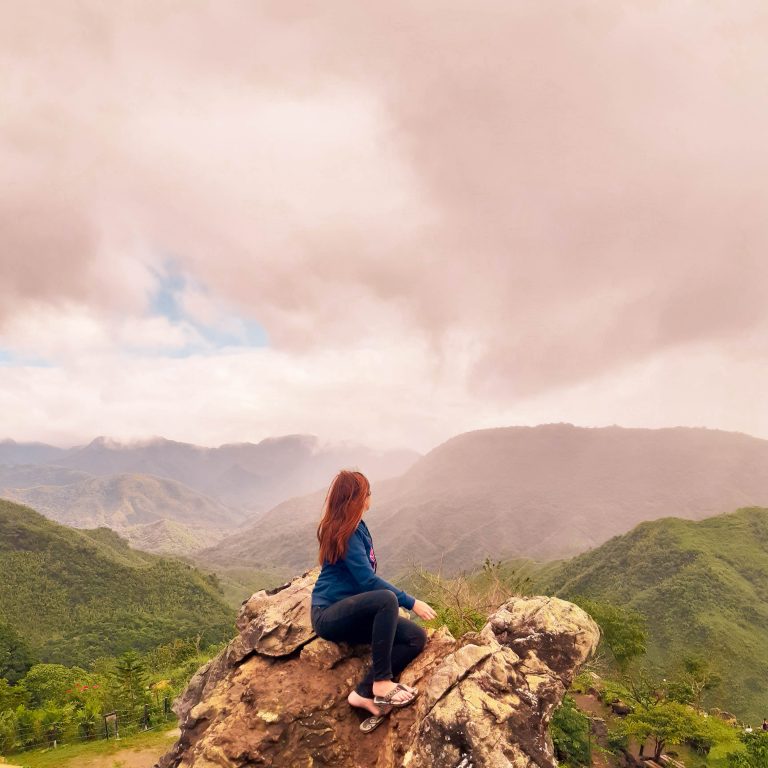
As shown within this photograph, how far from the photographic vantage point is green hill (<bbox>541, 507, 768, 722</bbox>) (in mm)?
60531

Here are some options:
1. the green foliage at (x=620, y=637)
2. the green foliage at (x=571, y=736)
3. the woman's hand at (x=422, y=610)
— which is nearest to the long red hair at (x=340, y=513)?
the woman's hand at (x=422, y=610)

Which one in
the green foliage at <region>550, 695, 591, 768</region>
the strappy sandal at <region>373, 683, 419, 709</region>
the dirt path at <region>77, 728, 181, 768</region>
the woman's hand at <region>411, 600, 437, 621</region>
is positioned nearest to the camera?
the strappy sandal at <region>373, 683, 419, 709</region>

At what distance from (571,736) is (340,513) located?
90.8ft

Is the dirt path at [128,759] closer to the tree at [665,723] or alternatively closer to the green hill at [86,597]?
the tree at [665,723]

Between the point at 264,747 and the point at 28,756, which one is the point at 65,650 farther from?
the point at 264,747

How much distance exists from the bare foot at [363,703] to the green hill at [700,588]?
211 ft

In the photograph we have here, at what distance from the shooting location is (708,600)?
78500 mm

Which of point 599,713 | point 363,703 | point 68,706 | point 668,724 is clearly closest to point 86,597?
point 68,706

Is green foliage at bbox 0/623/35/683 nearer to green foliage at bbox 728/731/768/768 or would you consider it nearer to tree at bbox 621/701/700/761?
tree at bbox 621/701/700/761

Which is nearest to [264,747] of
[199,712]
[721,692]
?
[199,712]

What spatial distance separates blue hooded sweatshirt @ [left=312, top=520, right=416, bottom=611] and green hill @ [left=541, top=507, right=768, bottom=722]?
213 ft

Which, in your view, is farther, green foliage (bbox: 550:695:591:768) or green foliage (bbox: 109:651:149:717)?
green foliage (bbox: 109:651:149:717)

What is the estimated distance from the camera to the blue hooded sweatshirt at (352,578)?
585 centimetres

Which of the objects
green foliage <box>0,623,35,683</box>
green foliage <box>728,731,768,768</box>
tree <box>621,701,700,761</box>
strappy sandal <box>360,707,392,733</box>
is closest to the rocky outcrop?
strappy sandal <box>360,707,392,733</box>
